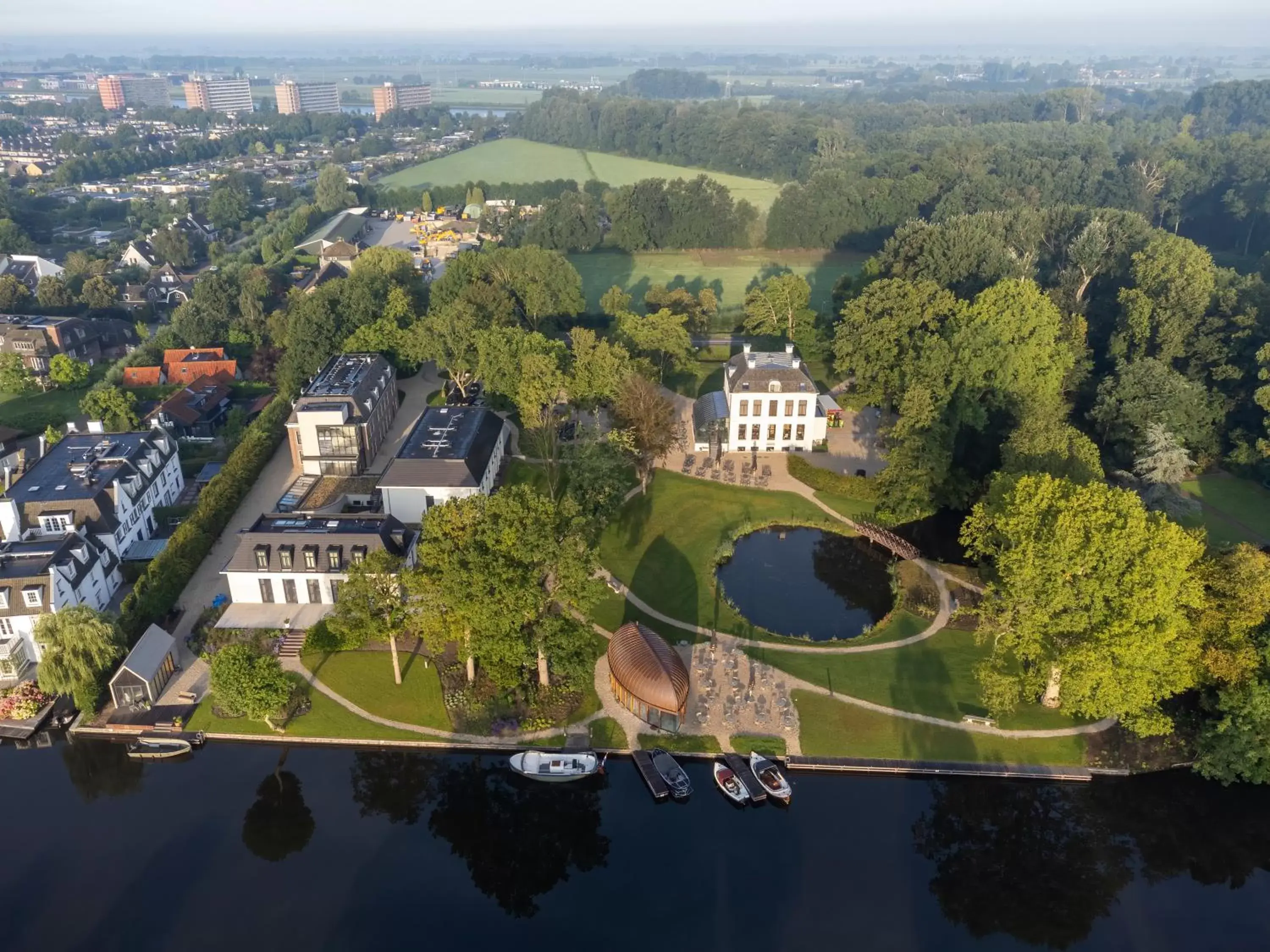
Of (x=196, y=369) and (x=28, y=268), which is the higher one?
(x=28, y=268)

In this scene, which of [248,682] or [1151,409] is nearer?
[248,682]

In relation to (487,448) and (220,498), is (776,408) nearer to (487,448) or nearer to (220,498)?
(487,448)

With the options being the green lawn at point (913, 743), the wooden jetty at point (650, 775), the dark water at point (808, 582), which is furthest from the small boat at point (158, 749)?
the dark water at point (808, 582)

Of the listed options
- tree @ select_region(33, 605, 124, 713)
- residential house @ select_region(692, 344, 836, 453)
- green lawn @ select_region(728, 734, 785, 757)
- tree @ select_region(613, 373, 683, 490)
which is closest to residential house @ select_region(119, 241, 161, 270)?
tree @ select_region(613, 373, 683, 490)

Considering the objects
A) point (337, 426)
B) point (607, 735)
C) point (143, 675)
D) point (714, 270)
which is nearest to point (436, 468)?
point (337, 426)

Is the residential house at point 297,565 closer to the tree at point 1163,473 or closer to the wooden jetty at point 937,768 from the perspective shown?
the wooden jetty at point 937,768

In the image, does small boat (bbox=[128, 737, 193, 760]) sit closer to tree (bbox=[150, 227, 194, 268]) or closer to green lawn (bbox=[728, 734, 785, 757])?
green lawn (bbox=[728, 734, 785, 757])

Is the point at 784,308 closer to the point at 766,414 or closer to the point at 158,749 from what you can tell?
the point at 766,414
